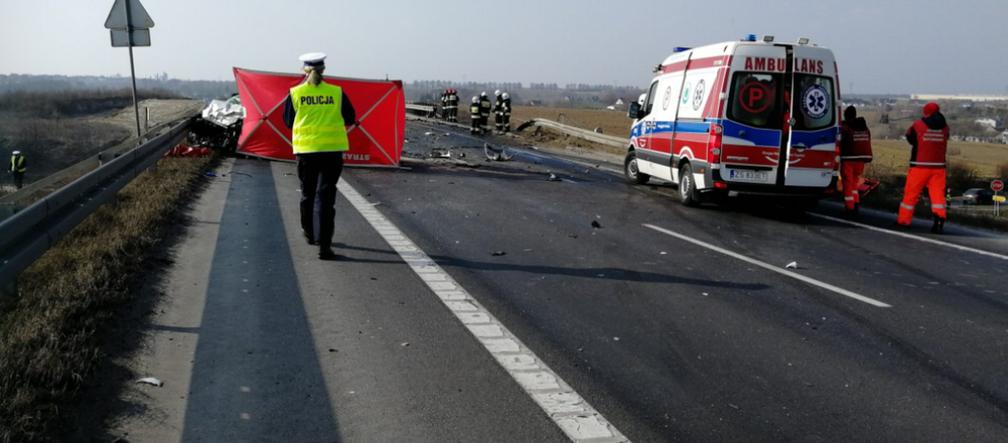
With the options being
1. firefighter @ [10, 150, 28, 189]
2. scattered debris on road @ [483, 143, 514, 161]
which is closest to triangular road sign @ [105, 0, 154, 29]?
firefighter @ [10, 150, 28, 189]

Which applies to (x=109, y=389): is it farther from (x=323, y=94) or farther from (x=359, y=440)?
(x=323, y=94)

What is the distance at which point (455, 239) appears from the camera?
898 centimetres

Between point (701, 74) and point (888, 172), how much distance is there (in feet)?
36.2

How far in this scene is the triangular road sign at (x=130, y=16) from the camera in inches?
556

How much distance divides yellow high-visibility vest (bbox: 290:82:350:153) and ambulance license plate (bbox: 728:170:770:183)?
5760 mm

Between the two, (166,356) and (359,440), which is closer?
(359,440)

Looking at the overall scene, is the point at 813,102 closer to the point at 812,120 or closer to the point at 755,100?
the point at 812,120

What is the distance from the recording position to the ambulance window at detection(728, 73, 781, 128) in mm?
11438

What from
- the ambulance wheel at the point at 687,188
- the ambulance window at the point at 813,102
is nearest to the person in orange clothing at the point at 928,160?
the ambulance window at the point at 813,102

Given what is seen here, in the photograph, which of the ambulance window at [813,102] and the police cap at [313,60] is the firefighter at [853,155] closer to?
the ambulance window at [813,102]

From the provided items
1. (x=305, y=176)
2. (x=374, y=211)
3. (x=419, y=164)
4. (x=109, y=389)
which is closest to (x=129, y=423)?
(x=109, y=389)

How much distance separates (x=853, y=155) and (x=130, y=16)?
1167 centimetres

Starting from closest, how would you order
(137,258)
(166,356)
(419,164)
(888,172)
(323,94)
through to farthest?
(166,356) < (137,258) < (323,94) < (419,164) < (888,172)

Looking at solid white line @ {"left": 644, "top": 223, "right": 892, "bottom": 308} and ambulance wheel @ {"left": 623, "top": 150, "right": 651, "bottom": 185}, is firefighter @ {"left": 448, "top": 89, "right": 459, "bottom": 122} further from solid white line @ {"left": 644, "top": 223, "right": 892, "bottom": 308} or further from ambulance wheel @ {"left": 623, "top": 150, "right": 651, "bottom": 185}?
solid white line @ {"left": 644, "top": 223, "right": 892, "bottom": 308}
